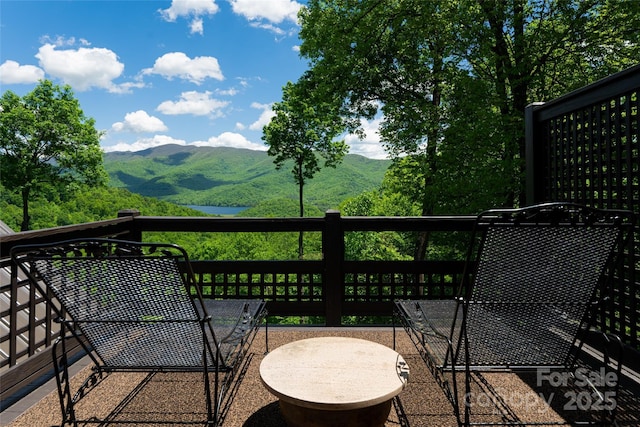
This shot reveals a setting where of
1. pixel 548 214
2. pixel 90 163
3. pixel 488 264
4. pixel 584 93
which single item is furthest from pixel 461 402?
pixel 90 163

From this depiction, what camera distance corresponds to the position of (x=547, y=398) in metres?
2.40

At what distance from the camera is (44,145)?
26.9 meters

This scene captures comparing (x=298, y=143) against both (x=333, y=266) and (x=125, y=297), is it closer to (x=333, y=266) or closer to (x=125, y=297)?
(x=333, y=266)

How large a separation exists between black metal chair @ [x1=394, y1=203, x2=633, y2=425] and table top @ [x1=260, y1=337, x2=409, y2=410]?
299mm

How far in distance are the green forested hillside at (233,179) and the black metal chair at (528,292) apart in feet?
65.6

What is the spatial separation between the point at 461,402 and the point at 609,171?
6.41ft

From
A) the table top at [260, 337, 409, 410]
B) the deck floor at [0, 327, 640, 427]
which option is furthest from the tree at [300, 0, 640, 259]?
the table top at [260, 337, 409, 410]

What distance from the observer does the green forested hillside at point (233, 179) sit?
3155 centimetres

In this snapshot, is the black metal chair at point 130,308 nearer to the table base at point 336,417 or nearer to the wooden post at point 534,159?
the table base at point 336,417

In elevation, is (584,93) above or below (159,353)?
above

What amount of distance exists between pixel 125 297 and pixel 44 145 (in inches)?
1220

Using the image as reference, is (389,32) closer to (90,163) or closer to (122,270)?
(122,270)

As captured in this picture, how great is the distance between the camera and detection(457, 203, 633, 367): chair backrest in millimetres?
1871

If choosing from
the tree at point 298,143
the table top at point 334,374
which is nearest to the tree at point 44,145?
the tree at point 298,143
